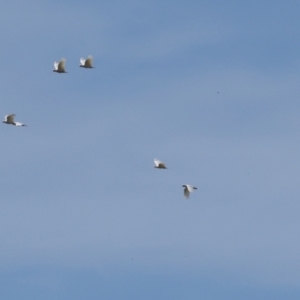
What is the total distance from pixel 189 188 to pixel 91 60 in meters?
14.6

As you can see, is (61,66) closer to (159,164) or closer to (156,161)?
(156,161)

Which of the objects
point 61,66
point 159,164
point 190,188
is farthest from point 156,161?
point 61,66

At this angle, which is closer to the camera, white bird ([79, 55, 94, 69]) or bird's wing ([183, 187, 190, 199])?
bird's wing ([183, 187, 190, 199])

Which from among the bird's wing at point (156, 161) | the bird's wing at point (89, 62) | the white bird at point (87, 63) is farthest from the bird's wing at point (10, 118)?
the bird's wing at point (156, 161)

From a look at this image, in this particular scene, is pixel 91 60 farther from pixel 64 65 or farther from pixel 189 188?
pixel 189 188

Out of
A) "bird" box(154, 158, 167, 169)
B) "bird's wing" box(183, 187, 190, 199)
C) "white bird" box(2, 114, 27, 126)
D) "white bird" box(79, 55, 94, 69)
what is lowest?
"bird's wing" box(183, 187, 190, 199)

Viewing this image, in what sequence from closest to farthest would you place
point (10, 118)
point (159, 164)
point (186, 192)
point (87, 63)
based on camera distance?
1. point (186, 192)
2. point (87, 63)
3. point (10, 118)
4. point (159, 164)

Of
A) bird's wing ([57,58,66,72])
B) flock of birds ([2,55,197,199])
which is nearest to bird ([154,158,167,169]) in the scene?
flock of birds ([2,55,197,199])

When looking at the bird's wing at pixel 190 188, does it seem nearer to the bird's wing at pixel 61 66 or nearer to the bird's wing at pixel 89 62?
the bird's wing at pixel 89 62

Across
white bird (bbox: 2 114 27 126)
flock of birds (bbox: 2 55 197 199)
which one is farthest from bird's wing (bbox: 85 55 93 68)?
white bird (bbox: 2 114 27 126)

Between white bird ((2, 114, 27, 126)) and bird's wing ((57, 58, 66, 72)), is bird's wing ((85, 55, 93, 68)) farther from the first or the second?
white bird ((2, 114, 27, 126))

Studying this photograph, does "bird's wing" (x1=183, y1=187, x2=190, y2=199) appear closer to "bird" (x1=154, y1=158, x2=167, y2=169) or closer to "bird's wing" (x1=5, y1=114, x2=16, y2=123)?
"bird" (x1=154, y1=158, x2=167, y2=169)

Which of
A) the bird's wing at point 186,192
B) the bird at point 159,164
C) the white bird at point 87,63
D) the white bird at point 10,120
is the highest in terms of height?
the white bird at point 87,63

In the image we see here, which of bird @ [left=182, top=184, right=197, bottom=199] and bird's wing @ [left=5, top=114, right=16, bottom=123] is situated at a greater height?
bird's wing @ [left=5, top=114, right=16, bottom=123]
